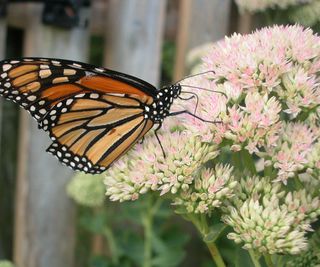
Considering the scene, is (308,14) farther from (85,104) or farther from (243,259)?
(243,259)

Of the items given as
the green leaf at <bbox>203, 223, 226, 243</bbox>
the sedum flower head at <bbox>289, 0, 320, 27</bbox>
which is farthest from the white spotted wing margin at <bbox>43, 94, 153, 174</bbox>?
the sedum flower head at <bbox>289, 0, 320, 27</bbox>

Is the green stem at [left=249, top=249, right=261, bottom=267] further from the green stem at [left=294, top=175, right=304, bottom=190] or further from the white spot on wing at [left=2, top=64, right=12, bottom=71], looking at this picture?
the white spot on wing at [left=2, top=64, right=12, bottom=71]

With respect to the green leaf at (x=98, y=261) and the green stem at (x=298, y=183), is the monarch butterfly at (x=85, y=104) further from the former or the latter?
the green leaf at (x=98, y=261)

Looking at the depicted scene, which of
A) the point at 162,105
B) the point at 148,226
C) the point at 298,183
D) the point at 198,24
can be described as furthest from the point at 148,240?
the point at 298,183

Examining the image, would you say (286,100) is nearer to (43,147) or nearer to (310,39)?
(310,39)

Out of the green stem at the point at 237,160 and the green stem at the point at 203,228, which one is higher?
the green stem at the point at 237,160

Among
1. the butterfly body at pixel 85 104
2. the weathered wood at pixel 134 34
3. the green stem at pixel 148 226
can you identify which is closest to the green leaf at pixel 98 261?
the green stem at pixel 148 226

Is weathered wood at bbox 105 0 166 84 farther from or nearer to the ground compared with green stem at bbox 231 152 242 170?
→ farther from the ground
